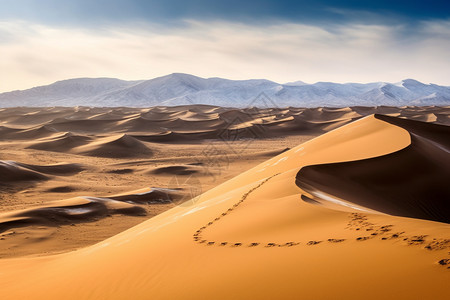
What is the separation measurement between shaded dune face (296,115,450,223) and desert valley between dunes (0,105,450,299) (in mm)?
35

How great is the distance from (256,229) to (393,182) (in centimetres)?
466

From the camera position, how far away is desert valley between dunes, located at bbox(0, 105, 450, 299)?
2.87m

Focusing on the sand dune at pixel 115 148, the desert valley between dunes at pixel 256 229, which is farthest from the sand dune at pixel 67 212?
the sand dune at pixel 115 148

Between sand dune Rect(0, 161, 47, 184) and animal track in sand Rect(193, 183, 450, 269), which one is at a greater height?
animal track in sand Rect(193, 183, 450, 269)

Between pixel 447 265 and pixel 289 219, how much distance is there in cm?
207

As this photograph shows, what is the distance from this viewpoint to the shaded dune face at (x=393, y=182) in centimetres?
693

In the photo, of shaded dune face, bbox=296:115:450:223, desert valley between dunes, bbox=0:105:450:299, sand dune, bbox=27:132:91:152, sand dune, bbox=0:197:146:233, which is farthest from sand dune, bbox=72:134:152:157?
shaded dune face, bbox=296:115:450:223

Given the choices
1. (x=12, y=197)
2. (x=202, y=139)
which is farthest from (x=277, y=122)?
(x=12, y=197)

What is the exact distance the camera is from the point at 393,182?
7.90 metres

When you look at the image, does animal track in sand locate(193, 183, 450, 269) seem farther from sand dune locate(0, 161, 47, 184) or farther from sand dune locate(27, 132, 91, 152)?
sand dune locate(27, 132, 91, 152)

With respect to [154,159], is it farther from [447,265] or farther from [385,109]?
[385,109]

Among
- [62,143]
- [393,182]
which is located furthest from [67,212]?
[62,143]

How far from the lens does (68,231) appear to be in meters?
9.20

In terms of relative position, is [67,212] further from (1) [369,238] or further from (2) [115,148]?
(2) [115,148]
